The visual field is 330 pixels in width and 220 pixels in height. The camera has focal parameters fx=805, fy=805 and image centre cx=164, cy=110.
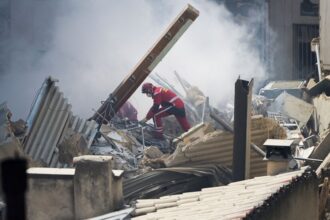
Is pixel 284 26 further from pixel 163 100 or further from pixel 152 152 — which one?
pixel 152 152

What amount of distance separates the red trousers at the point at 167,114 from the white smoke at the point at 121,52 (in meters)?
4.55

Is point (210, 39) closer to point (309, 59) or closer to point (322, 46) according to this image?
point (309, 59)

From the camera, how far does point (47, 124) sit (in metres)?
13.3

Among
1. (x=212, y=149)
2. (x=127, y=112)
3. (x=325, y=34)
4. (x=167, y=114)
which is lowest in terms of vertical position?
(x=212, y=149)

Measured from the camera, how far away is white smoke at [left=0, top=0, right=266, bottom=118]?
862 inches

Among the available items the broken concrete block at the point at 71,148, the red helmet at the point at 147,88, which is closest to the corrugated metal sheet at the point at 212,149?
the broken concrete block at the point at 71,148

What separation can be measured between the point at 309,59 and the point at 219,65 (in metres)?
2.84

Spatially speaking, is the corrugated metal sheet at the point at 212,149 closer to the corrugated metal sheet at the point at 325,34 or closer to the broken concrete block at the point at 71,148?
the broken concrete block at the point at 71,148

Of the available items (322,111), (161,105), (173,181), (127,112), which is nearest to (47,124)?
(173,181)

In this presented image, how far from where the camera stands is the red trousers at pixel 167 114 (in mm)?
16234

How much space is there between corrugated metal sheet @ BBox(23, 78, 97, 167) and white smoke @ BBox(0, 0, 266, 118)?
6989mm

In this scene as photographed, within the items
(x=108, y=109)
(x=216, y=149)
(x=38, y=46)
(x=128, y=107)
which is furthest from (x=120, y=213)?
(x=38, y=46)

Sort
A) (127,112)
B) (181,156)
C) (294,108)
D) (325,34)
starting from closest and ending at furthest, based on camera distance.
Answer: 1. (181,156)
2. (127,112)
3. (294,108)
4. (325,34)

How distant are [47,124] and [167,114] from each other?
11.8ft
